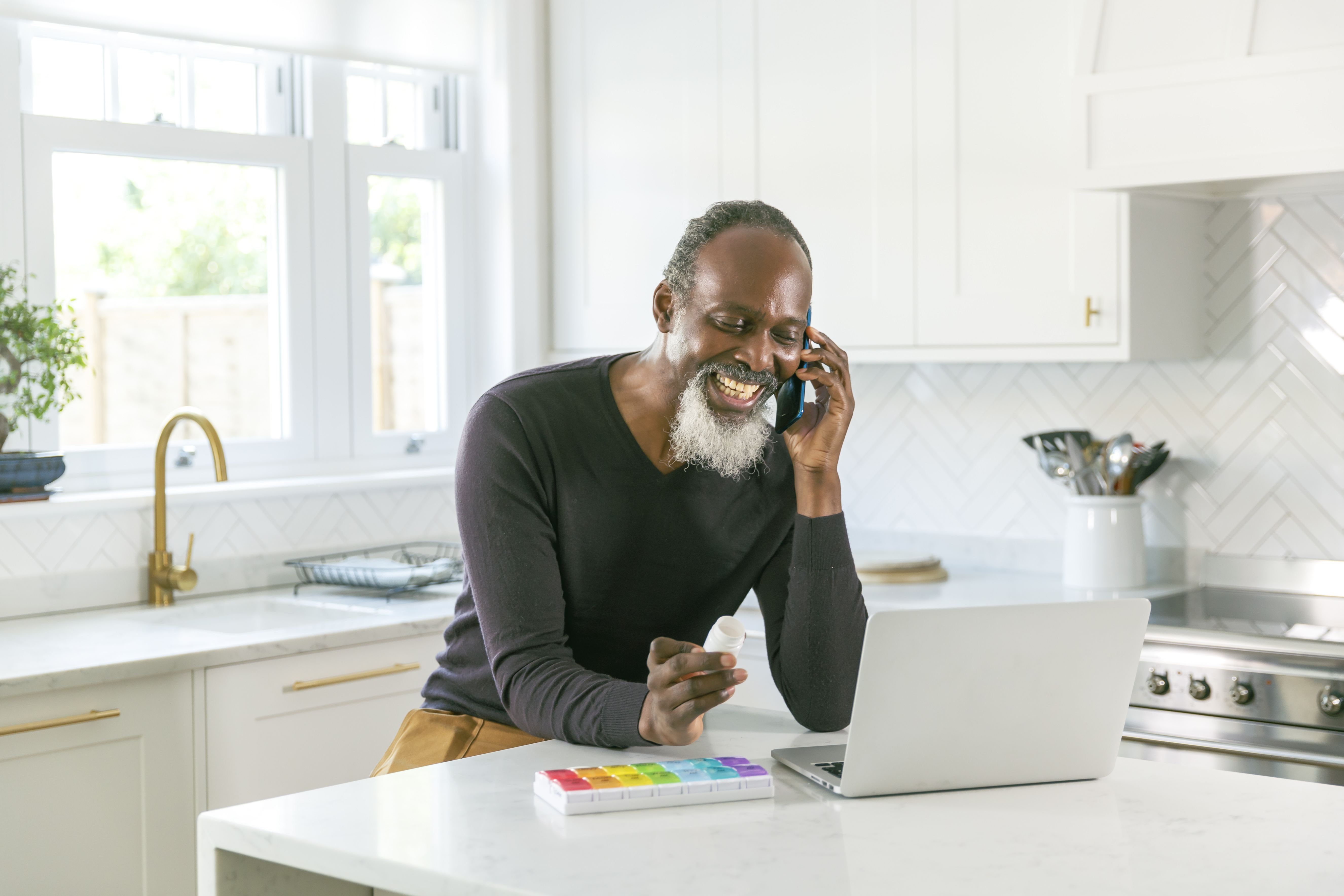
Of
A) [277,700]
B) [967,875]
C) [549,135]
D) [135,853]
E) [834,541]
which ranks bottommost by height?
[135,853]

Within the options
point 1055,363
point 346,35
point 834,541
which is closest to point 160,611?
point 346,35

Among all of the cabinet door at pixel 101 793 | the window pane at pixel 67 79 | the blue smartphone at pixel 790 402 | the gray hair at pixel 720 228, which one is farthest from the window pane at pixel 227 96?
the blue smartphone at pixel 790 402

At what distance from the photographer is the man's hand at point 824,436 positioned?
5.69 ft

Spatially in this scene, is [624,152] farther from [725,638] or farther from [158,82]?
[725,638]

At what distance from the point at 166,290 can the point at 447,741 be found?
2.07 m

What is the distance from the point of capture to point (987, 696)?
4.36 ft

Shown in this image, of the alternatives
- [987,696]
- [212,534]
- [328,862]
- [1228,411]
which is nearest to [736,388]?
[987,696]

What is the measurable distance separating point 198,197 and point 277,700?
1405mm

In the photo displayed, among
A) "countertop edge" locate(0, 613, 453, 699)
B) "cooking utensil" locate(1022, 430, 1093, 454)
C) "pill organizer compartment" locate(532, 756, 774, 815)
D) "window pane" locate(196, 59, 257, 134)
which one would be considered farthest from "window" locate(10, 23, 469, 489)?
"pill organizer compartment" locate(532, 756, 774, 815)

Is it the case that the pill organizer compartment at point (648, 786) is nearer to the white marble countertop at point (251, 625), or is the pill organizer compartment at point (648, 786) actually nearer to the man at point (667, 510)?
the man at point (667, 510)

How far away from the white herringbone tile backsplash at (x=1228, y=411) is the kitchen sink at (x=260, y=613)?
154cm

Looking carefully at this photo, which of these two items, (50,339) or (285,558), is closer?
(50,339)

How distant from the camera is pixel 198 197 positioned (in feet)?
11.1

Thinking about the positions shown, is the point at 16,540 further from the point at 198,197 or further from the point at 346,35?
the point at 346,35
